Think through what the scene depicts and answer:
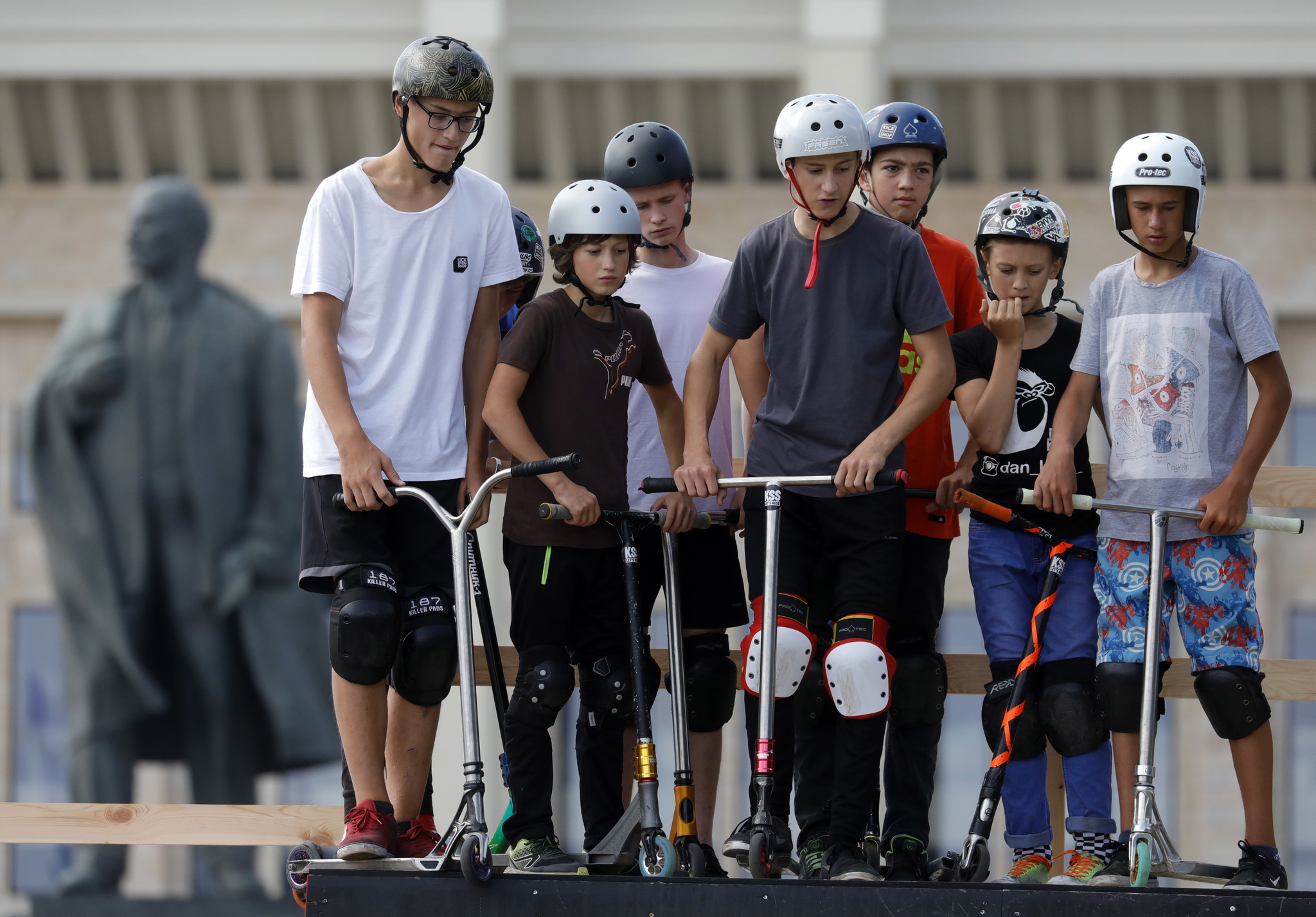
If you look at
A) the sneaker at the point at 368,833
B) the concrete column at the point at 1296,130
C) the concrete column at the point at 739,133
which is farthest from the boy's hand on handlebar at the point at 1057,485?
the concrete column at the point at 1296,130

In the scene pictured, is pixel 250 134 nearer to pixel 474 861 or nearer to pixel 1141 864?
pixel 474 861

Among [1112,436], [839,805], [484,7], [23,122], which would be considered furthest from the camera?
[23,122]

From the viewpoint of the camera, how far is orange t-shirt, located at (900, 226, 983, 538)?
4.48 meters

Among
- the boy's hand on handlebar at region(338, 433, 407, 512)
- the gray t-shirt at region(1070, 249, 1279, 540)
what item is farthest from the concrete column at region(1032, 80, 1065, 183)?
the boy's hand on handlebar at region(338, 433, 407, 512)

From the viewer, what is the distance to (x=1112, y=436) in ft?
14.2

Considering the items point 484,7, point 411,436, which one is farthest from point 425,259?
point 484,7

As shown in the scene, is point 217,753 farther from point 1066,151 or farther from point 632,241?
point 632,241

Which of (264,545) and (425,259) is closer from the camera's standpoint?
(425,259)

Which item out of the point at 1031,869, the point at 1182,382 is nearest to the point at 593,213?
the point at 1182,382

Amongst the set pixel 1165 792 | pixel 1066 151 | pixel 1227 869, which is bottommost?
pixel 1165 792

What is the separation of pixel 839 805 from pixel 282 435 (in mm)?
10315

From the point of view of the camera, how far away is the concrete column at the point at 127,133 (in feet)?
44.9

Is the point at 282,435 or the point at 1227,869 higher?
the point at 282,435

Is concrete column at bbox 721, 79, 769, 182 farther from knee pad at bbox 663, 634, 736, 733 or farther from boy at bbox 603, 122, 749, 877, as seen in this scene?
knee pad at bbox 663, 634, 736, 733
